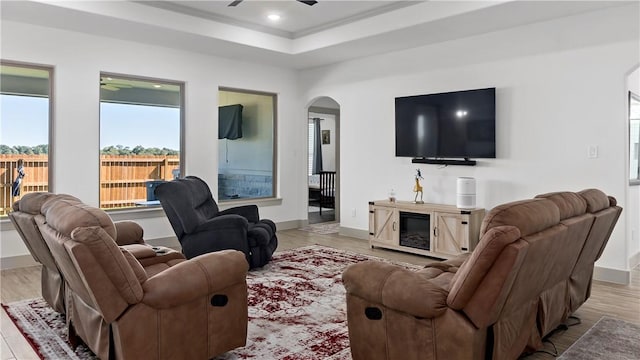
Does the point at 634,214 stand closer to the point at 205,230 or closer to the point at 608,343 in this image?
the point at 608,343

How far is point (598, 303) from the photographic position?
3777 mm

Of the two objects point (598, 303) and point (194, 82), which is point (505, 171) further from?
Result: point (194, 82)

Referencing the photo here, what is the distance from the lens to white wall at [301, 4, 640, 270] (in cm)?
442

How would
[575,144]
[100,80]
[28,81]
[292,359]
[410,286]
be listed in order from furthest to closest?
[100,80] → [28,81] → [575,144] → [292,359] → [410,286]

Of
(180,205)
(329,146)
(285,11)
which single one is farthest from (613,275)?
(329,146)

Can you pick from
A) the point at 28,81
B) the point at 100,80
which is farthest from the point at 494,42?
the point at 28,81

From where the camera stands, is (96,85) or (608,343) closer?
(608,343)

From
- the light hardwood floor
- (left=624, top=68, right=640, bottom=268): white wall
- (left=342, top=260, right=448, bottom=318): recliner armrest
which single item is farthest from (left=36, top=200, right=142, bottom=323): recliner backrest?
(left=624, top=68, right=640, bottom=268): white wall

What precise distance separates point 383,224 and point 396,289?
366 centimetres

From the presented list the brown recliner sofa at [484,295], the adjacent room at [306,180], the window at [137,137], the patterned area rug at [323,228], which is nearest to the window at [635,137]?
the adjacent room at [306,180]

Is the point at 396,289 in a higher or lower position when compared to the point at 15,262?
higher

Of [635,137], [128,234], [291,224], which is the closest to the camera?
[128,234]

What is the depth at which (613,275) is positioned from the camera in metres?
4.44

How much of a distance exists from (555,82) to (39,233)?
489cm
